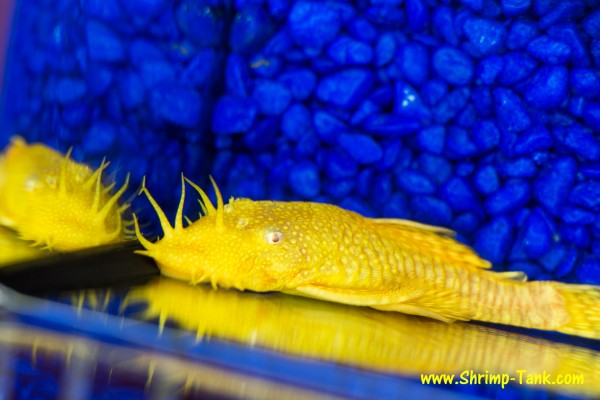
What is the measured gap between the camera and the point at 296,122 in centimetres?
105

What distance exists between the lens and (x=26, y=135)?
807 millimetres

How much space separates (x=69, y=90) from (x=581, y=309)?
871 mm

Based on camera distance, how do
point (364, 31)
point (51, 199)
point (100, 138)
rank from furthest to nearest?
1. point (364, 31)
2. point (100, 138)
3. point (51, 199)

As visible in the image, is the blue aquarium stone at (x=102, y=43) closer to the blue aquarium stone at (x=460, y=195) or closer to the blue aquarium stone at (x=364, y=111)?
the blue aquarium stone at (x=364, y=111)

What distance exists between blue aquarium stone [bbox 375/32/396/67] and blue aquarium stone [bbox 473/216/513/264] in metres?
0.34

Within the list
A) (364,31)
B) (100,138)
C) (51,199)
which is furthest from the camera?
(364,31)

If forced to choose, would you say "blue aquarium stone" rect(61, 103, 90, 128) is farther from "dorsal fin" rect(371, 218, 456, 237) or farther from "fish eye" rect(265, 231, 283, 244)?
"dorsal fin" rect(371, 218, 456, 237)

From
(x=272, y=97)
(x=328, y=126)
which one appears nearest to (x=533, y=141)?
(x=328, y=126)

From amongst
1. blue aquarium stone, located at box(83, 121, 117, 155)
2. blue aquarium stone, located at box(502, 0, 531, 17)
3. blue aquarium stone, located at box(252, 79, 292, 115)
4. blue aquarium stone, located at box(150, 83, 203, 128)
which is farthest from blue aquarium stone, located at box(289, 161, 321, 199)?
blue aquarium stone, located at box(502, 0, 531, 17)

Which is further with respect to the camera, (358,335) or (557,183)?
(557,183)

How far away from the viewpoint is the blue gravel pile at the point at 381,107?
95cm

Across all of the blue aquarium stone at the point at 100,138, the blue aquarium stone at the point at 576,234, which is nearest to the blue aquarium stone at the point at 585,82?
the blue aquarium stone at the point at 576,234

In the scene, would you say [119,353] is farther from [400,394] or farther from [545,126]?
[545,126]

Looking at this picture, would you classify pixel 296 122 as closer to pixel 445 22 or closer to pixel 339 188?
pixel 339 188
